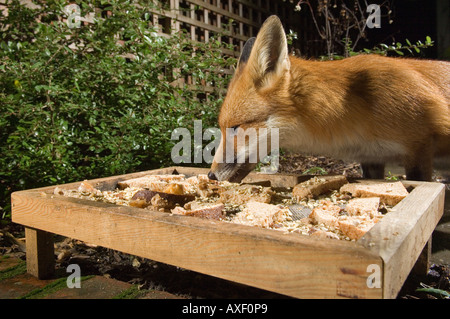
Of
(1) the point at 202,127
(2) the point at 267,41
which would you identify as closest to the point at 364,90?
(2) the point at 267,41

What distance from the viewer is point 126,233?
1244 millimetres

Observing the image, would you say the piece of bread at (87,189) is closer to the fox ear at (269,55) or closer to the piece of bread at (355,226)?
the fox ear at (269,55)

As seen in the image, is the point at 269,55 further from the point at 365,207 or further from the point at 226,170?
the point at 365,207

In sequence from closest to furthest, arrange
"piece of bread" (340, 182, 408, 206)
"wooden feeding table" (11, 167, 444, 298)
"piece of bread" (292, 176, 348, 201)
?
"wooden feeding table" (11, 167, 444, 298) < "piece of bread" (340, 182, 408, 206) < "piece of bread" (292, 176, 348, 201)

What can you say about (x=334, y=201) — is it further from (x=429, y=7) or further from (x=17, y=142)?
(x=429, y=7)

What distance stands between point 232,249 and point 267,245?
119mm

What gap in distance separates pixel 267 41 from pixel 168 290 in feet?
4.58

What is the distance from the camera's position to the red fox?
1859 millimetres

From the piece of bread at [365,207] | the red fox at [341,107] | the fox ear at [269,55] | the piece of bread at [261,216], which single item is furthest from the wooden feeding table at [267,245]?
the fox ear at [269,55]

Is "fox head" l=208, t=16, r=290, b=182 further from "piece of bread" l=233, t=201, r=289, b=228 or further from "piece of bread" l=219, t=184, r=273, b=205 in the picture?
"piece of bread" l=233, t=201, r=289, b=228

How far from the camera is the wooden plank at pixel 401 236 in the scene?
816mm

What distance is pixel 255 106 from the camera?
1.94 metres

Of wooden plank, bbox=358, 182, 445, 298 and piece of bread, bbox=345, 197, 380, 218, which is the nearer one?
wooden plank, bbox=358, 182, 445, 298

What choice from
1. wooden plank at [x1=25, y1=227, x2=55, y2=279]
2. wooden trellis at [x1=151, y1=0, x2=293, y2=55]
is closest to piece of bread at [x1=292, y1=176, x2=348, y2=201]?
wooden plank at [x1=25, y1=227, x2=55, y2=279]
